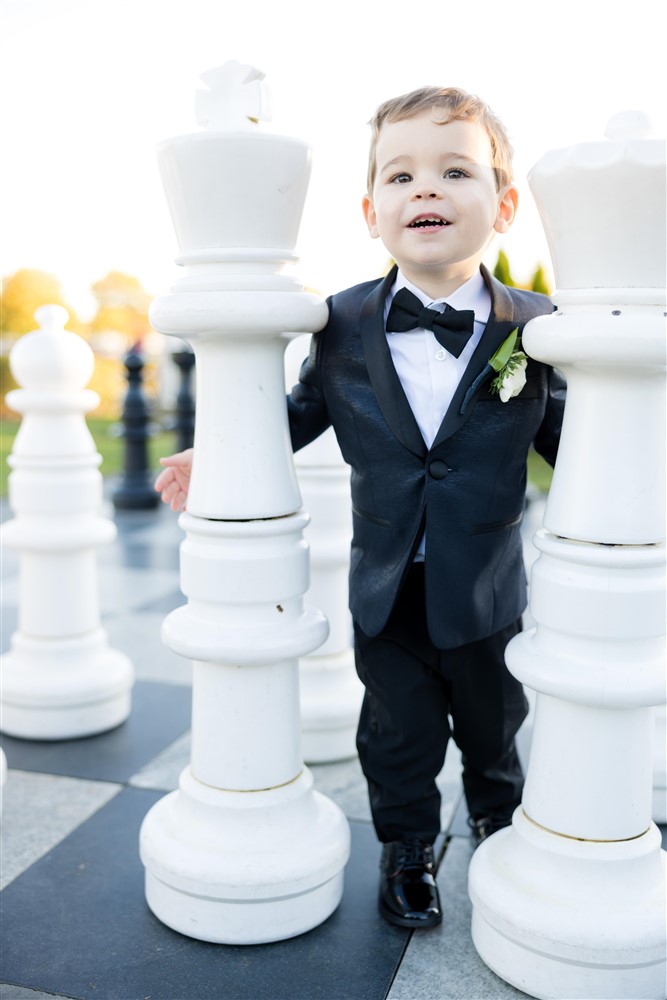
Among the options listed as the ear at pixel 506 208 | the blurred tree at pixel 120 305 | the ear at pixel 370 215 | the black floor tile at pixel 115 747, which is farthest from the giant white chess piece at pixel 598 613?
the blurred tree at pixel 120 305

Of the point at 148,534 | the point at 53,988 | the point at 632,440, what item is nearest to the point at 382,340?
the point at 632,440

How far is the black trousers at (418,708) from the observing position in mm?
1781

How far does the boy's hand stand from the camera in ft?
5.92

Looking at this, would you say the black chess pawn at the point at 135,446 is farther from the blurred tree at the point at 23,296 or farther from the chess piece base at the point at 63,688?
the blurred tree at the point at 23,296

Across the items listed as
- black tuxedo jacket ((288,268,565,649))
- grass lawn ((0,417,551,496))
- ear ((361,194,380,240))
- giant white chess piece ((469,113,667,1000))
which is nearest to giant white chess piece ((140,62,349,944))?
black tuxedo jacket ((288,268,565,649))

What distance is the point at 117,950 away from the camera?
1.54m

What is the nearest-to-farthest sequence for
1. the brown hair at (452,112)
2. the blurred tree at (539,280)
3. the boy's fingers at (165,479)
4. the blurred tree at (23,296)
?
the brown hair at (452,112) → the boy's fingers at (165,479) → the blurred tree at (539,280) → the blurred tree at (23,296)

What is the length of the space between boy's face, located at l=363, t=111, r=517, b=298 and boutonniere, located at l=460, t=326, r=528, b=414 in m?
0.19

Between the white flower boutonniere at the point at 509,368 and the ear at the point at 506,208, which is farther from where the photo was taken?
the ear at the point at 506,208

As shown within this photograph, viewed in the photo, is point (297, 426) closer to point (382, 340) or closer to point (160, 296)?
point (382, 340)

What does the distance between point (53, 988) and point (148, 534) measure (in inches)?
160

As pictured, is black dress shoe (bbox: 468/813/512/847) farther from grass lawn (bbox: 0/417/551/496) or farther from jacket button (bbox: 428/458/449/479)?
grass lawn (bbox: 0/417/551/496)

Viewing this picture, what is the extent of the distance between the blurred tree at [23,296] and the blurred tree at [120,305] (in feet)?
13.6

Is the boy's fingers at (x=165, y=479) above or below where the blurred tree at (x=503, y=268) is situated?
below
